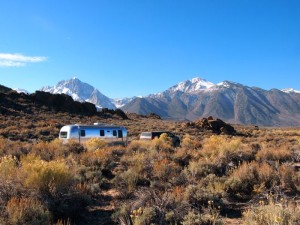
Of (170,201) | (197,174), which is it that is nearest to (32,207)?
(170,201)

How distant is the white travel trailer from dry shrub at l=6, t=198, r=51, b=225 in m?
18.0

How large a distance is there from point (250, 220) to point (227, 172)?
618 centimetres

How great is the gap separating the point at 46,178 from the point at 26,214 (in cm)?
160

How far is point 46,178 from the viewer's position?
27.5 ft

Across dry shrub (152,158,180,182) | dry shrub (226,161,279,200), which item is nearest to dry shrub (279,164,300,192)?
dry shrub (226,161,279,200)

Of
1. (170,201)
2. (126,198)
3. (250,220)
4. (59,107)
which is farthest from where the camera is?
(59,107)

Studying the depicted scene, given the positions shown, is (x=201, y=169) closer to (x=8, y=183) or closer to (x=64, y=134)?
(x=8, y=183)

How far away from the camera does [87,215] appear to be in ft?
27.8

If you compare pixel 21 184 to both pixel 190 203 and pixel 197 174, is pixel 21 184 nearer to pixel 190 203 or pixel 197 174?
pixel 190 203

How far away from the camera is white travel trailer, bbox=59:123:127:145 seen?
82.6ft

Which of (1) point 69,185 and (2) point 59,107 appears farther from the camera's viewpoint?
(2) point 59,107

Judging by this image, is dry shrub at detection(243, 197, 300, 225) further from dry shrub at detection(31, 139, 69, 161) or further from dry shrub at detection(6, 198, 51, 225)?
dry shrub at detection(31, 139, 69, 161)

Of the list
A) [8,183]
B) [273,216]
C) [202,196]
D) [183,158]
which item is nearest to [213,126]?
[183,158]

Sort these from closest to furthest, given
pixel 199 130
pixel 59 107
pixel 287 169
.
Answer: pixel 287 169 < pixel 199 130 < pixel 59 107
